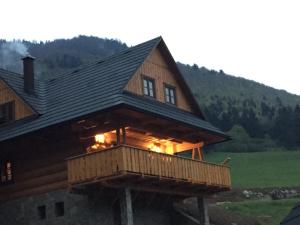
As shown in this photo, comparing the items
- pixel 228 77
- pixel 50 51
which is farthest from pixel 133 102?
pixel 50 51

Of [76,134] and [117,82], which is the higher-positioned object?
[117,82]

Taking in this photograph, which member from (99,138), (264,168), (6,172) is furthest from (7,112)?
(264,168)

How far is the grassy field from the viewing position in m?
63.5

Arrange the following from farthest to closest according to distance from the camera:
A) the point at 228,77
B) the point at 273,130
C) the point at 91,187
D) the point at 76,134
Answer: the point at 228,77 < the point at 273,130 < the point at 76,134 < the point at 91,187

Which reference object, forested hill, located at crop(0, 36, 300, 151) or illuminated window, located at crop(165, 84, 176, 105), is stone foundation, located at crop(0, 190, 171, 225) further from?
forested hill, located at crop(0, 36, 300, 151)

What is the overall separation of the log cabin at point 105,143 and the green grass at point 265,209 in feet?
30.9

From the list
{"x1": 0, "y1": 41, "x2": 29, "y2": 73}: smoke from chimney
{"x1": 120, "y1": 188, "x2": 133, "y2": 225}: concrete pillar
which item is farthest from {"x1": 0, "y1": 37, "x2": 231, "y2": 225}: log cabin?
{"x1": 0, "y1": 41, "x2": 29, "y2": 73}: smoke from chimney

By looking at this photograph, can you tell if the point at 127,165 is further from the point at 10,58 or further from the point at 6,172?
the point at 10,58

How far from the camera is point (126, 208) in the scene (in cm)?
2533

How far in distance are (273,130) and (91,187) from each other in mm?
82998

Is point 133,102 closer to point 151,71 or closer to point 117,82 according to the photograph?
point 117,82

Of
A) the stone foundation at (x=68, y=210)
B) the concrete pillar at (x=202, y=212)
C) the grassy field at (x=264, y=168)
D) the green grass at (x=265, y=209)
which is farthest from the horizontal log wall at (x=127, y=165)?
the grassy field at (x=264, y=168)

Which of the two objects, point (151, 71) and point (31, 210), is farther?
point (151, 71)

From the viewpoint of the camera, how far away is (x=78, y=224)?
26.7 metres
